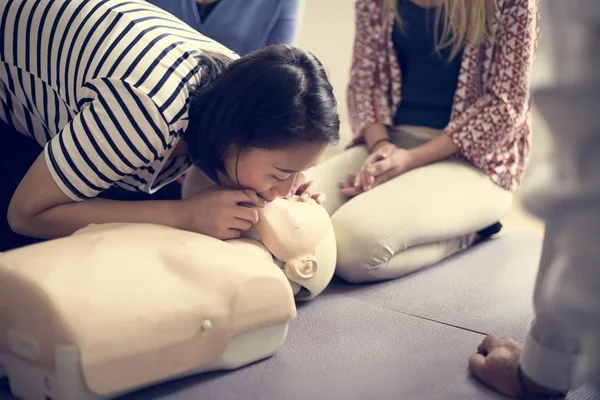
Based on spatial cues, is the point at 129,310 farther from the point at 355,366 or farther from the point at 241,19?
the point at 241,19

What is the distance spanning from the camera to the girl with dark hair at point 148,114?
0.96 m

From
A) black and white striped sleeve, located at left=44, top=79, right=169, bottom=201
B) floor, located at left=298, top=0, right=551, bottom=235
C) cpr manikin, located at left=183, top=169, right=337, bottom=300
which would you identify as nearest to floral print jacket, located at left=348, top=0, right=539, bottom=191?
cpr manikin, located at left=183, top=169, right=337, bottom=300

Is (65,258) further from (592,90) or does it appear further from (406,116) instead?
(406,116)

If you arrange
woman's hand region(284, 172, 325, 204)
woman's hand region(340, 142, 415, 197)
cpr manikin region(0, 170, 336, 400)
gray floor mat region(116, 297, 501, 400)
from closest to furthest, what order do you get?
cpr manikin region(0, 170, 336, 400) → gray floor mat region(116, 297, 501, 400) → woman's hand region(284, 172, 325, 204) → woman's hand region(340, 142, 415, 197)

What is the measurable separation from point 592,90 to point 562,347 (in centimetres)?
28

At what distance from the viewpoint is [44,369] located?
805 mm

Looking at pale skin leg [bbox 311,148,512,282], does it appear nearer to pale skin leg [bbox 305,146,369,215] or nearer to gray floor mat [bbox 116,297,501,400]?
pale skin leg [bbox 305,146,369,215]

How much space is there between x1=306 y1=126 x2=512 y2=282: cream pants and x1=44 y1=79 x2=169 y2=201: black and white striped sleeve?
43cm

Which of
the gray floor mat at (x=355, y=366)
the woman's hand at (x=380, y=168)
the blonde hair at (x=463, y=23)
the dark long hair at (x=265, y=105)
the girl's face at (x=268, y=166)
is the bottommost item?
Result: the gray floor mat at (x=355, y=366)

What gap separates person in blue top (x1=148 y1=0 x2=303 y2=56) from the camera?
1.43 m

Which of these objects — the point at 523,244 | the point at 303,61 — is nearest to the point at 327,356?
the point at 303,61

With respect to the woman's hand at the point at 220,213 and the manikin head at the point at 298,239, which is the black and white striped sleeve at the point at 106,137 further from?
the manikin head at the point at 298,239

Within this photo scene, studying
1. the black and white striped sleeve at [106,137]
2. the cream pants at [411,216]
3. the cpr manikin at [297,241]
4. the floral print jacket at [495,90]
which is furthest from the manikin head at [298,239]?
the floral print jacket at [495,90]

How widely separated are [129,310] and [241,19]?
823 millimetres
